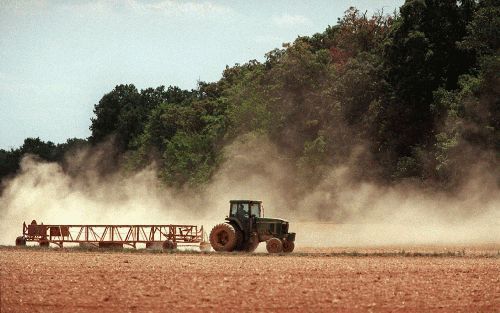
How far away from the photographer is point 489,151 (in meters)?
66.1

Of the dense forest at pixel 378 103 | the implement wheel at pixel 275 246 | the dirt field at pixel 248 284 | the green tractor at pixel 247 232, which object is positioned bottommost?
the dirt field at pixel 248 284

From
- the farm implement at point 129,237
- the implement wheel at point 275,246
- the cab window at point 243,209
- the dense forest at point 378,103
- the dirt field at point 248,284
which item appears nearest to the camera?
the dirt field at point 248,284

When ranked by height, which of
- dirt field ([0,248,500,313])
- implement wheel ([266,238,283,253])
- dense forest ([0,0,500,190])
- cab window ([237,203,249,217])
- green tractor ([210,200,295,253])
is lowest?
dirt field ([0,248,500,313])

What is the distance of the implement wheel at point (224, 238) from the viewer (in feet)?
147

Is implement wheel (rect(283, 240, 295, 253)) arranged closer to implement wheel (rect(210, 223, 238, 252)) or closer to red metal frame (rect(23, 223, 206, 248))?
implement wheel (rect(210, 223, 238, 252))

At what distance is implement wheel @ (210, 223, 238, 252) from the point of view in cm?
4484

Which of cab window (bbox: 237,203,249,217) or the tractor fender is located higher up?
cab window (bbox: 237,203,249,217)

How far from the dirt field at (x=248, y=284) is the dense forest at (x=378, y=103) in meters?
29.0

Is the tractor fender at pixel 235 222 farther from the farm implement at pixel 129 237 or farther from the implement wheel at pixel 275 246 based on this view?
the farm implement at pixel 129 237

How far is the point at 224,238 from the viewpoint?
149 feet

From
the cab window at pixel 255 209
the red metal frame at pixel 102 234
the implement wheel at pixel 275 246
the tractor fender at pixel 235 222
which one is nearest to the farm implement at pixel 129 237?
the red metal frame at pixel 102 234

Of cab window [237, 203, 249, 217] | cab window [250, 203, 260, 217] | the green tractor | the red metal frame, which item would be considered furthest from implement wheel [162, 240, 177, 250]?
cab window [250, 203, 260, 217]

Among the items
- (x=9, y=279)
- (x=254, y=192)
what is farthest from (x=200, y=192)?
(x=9, y=279)

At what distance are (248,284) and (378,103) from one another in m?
53.7
